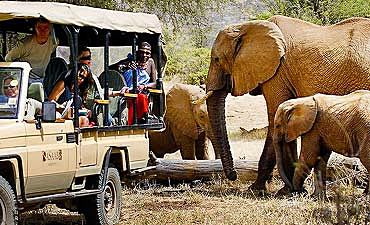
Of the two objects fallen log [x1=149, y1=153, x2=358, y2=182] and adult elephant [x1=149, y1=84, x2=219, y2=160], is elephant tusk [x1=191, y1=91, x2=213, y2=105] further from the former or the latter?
fallen log [x1=149, y1=153, x2=358, y2=182]

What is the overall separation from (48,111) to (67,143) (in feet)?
2.29

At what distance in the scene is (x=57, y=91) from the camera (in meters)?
10.3

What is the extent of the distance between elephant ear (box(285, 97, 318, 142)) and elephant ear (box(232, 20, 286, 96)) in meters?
1.49

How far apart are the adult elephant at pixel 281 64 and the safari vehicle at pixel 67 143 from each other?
301 centimetres

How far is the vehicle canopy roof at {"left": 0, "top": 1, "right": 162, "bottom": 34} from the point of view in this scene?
9852mm

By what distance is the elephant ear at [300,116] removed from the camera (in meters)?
13.1

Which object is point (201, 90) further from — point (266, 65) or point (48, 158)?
point (48, 158)

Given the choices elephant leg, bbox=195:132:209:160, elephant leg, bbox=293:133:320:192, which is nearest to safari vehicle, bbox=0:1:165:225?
elephant leg, bbox=293:133:320:192

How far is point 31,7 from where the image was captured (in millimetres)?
9984

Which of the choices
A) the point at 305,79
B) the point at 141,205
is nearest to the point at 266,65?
the point at 305,79

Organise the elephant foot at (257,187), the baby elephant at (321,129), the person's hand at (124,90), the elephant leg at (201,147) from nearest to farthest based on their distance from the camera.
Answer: the person's hand at (124,90) < the baby elephant at (321,129) < the elephant foot at (257,187) < the elephant leg at (201,147)

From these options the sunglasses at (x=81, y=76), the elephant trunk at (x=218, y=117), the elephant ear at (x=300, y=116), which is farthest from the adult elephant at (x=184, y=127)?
the sunglasses at (x=81, y=76)

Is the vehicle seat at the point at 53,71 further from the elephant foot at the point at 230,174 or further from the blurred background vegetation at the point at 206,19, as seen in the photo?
the blurred background vegetation at the point at 206,19

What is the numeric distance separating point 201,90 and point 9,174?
9.22 meters
